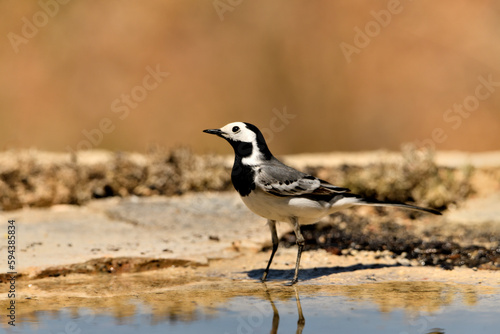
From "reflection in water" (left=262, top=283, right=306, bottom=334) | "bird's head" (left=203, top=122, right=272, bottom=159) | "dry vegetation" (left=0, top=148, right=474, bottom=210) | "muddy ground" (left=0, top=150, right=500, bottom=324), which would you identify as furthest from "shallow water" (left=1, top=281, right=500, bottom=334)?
"dry vegetation" (left=0, top=148, right=474, bottom=210)

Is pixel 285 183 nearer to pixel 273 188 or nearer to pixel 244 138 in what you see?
pixel 273 188

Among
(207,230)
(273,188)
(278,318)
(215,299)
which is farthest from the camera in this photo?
(207,230)

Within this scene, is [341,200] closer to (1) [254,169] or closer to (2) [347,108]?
(1) [254,169]

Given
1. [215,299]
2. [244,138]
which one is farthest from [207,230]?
[215,299]

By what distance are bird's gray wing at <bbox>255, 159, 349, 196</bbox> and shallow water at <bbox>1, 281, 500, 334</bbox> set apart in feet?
2.80

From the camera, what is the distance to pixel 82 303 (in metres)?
6.02

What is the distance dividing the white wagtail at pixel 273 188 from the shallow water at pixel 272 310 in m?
0.68

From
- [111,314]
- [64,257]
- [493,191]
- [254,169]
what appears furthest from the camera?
[493,191]

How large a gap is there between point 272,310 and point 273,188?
1.34m

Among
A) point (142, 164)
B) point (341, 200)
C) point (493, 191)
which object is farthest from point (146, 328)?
point (493, 191)

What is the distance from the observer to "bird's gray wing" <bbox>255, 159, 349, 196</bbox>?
264 inches

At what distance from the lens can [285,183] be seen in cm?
679

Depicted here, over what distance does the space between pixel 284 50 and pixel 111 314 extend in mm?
21519

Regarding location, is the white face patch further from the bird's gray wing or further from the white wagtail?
the bird's gray wing
